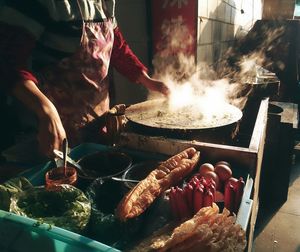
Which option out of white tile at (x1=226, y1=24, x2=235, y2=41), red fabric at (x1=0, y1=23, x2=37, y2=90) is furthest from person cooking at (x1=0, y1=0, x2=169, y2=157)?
white tile at (x1=226, y1=24, x2=235, y2=41)

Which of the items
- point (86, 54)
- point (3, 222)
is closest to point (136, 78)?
point (86, 54)

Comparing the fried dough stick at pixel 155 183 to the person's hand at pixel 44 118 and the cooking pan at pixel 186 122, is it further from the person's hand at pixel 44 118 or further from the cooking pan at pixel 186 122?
the person's hand at pixel 44 118

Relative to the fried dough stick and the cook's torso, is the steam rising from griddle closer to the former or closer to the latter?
the cook's torso

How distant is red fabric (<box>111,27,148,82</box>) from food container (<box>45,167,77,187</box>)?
5.46ft

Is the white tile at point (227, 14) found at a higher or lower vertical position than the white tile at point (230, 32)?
higher

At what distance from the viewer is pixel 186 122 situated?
7.32 ft

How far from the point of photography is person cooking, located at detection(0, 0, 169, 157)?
5.79 ft

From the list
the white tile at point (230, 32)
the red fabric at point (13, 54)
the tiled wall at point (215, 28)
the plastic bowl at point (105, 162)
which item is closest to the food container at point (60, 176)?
the plastic bowl at point (105, 162)

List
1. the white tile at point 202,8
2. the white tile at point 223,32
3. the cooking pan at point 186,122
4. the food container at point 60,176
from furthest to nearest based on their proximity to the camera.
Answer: the white tile at point 223,32 < the white tile at point 202,8 < the cooking pan at point 186,122 < the food container at point 60,176

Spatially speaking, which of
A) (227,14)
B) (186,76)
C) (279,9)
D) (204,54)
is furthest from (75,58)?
(279,9)

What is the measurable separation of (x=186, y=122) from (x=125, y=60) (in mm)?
1225

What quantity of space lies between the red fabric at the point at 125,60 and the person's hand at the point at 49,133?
4.96 feet

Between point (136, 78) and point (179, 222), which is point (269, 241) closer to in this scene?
point (136, 78)

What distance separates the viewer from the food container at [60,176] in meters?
1.59
